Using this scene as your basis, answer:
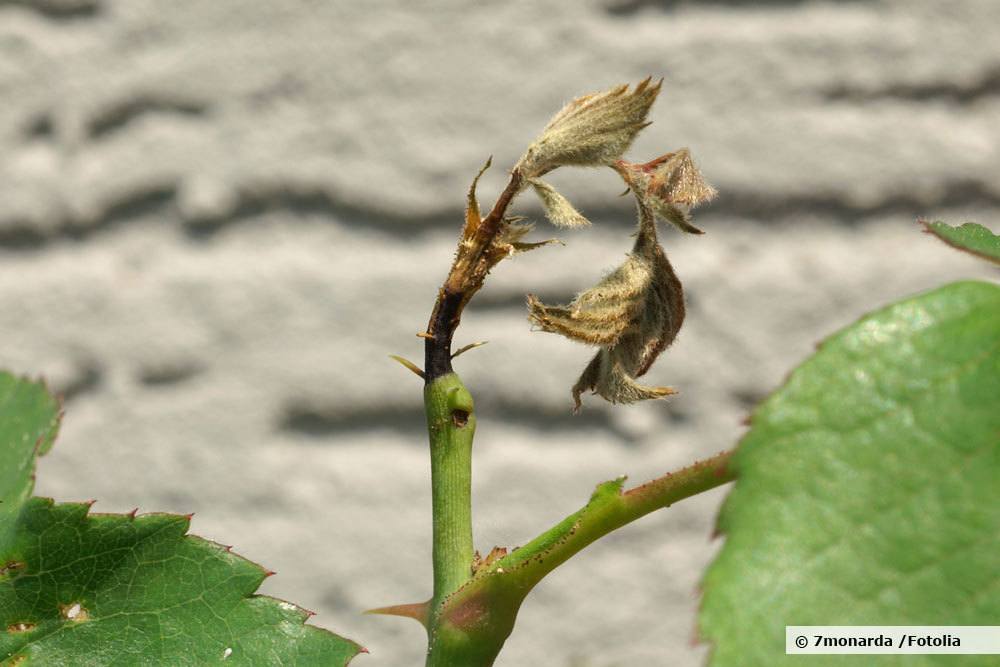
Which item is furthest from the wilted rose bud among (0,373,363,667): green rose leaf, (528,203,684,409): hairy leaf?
(0,373,363,667): green rose leaf

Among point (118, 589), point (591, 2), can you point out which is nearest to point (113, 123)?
point (591, 2)

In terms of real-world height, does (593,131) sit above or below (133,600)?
above

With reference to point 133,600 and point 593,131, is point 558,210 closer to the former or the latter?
point 593,131

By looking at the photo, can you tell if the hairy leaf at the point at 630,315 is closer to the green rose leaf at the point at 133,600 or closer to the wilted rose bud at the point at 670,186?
the wilted rose bud at the point at 670,186

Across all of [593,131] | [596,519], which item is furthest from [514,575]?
[593,131]

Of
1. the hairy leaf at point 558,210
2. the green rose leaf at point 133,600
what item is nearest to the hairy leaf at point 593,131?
the hairy leaf at point 558,210
